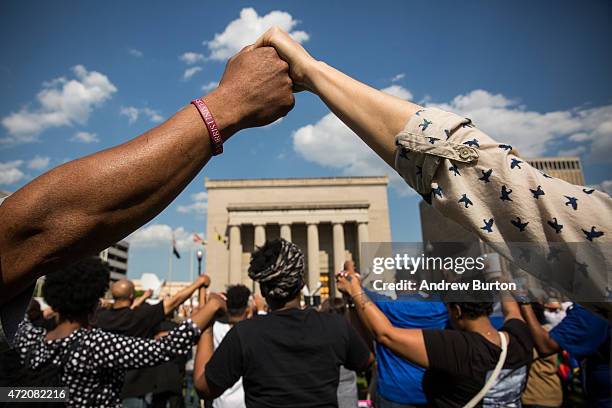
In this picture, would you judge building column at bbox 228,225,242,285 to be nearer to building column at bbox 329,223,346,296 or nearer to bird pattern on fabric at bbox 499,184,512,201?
building column at bbox 329,223,346,296

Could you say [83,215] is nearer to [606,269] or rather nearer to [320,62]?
[320,62]

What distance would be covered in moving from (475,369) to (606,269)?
2071 mm

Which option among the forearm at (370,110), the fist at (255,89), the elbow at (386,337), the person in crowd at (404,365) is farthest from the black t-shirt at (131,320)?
the forearm at (370,110)

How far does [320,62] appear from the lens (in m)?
1.71

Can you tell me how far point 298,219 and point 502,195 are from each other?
171 feet

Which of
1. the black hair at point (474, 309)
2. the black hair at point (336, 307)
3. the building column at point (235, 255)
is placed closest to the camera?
the black hair at point (474, 309)

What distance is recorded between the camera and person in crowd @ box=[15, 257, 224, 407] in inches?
109

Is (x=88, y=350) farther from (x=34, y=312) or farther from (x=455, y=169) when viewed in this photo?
(x=34, y=312)

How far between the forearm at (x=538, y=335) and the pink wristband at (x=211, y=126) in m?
3.27

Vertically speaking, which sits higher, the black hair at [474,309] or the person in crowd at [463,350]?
the black hair at [474,309]

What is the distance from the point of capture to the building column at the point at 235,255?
5119 centimetres

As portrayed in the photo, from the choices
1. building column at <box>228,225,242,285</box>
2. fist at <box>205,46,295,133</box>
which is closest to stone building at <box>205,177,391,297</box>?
building column at <box>228,225,242,285</box>

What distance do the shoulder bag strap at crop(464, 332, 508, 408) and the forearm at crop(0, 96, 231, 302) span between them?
246 centimetres

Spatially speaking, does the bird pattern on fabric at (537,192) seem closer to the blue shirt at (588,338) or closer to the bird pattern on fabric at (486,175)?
the bird pattern on fabric at (486,175)
